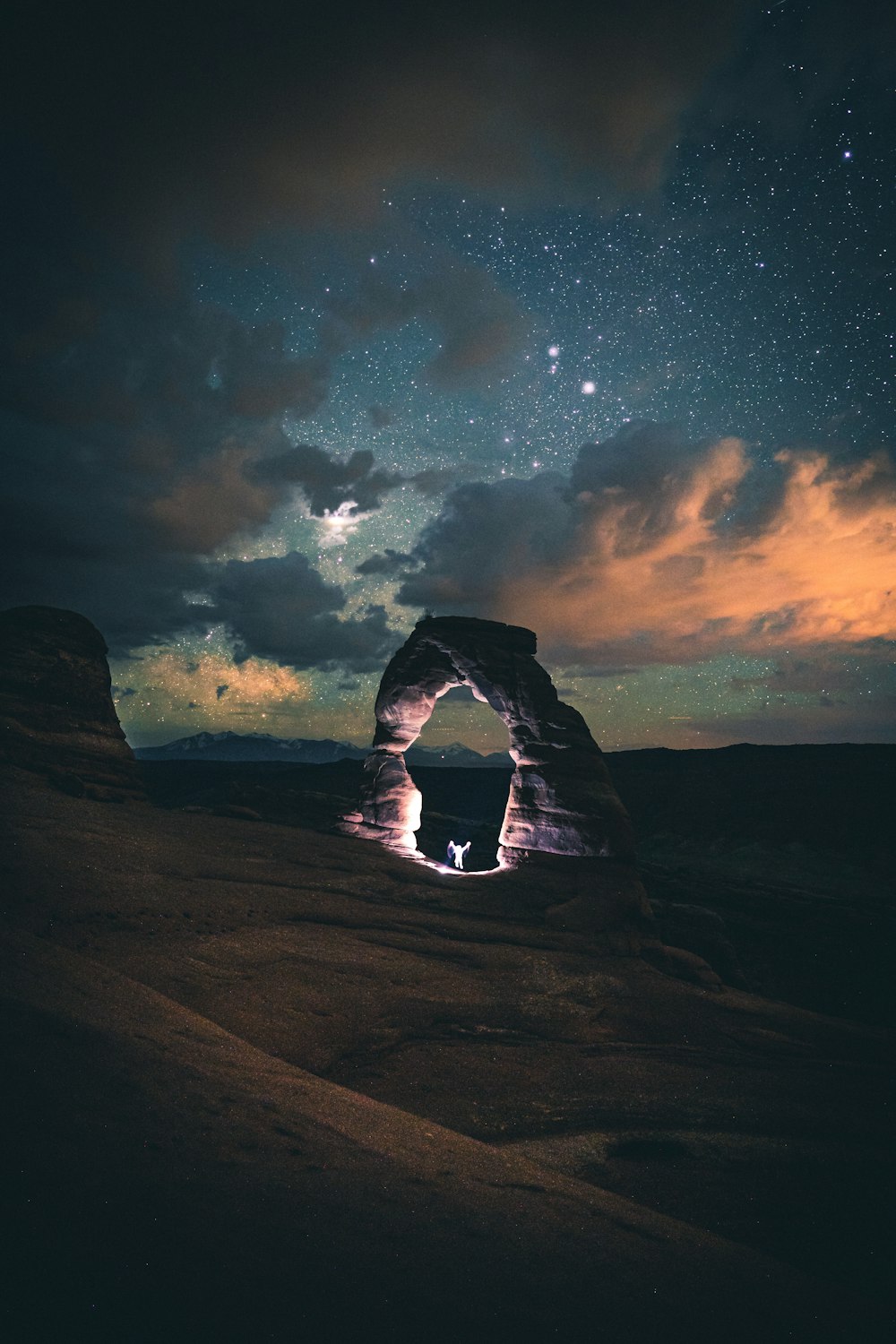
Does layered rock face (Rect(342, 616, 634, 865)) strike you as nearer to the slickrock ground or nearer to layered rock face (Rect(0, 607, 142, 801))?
the slickrock ground

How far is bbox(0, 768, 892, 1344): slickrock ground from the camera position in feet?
11.8

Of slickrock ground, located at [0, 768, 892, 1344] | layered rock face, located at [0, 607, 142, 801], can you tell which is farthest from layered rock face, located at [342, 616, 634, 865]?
layered rock face, located at [0, 607, 142, 801]

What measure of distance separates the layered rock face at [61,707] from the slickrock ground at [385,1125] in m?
8.14

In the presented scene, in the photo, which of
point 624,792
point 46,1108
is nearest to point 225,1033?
point 46,1108

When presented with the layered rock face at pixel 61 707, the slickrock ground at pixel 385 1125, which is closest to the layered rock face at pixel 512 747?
the slickrock ground at pixel 385 1125

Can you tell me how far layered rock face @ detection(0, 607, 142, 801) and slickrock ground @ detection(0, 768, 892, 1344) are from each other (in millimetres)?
8139

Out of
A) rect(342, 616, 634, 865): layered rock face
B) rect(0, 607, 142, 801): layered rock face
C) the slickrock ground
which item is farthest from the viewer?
rect(0, 607, 142, 801): layered rock face

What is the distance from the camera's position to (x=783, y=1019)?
→ 50.7ft

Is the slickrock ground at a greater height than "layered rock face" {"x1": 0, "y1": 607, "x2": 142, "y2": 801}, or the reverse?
"layered rock face" {"x1": 0, "y1": 607, "x2": 142, "y2": 801}

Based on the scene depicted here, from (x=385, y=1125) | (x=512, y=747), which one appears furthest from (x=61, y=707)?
(x=385, y=1125)

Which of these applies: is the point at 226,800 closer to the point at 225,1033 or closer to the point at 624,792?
the point at 225,1033

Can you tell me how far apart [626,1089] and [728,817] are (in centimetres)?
5819

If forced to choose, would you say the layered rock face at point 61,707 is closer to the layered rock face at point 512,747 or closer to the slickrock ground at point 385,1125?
the slickrock ground at point 385,1125

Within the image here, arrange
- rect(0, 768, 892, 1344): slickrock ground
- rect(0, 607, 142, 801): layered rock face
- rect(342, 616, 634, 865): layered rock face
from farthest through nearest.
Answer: rect(0, 607, 142, 801): layered rock face → rect(342, 616, 634, 865): layered rock face → rect(0, 768, 892, 1344): slickrock ground
